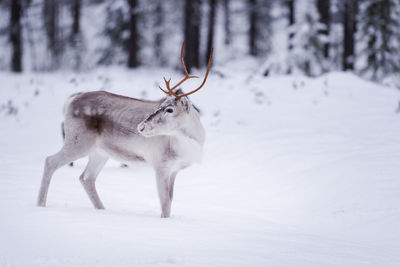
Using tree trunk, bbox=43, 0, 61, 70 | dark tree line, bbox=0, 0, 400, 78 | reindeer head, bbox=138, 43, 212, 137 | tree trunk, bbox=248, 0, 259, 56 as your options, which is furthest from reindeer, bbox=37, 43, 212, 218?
tree trunk, bbox=248, 0, 259, 56

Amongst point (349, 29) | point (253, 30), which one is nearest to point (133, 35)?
point (253, 30)

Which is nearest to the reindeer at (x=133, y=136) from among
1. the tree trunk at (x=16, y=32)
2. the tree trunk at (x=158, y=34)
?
the tree trunk at (x=16, y=32)

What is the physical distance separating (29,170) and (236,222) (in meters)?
4.08

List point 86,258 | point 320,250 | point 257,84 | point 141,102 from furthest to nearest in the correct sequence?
point 257,84 < point 141,102 < point 320,250 < point 86,258

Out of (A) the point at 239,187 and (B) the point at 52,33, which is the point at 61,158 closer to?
(A) the point at 239,187

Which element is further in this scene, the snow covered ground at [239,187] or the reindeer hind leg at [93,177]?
the reindeer hind leg at [93,177]

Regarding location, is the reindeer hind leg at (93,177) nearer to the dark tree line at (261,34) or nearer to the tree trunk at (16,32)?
the dark tree line at (261,34)

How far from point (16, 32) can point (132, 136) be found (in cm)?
1670

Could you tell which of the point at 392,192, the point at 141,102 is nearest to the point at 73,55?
the point at 141,102

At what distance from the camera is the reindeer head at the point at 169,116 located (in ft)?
15.3

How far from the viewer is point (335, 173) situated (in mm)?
6754

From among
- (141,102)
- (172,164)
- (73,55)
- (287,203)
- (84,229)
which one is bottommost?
(287,203)

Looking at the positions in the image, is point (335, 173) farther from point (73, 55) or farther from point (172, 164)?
point (73, 55)

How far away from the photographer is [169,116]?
4.76 metres
